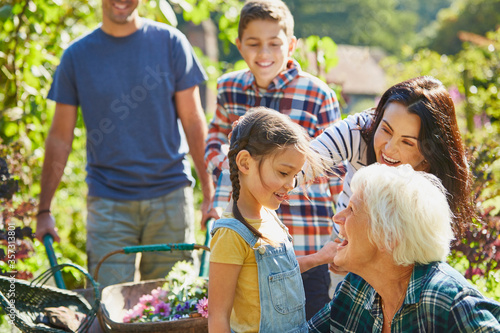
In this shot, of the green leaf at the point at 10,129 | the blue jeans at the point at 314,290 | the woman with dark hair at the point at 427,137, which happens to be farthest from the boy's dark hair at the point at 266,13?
the green leaf at the point at 10,129

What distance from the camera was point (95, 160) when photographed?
354cm

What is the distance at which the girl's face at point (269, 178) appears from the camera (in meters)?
2.12

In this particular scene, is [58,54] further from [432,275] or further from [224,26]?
[432,275]

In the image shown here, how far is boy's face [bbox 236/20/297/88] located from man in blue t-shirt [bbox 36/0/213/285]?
0.69 metres

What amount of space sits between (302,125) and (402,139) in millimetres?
687

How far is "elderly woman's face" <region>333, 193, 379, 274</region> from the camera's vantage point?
1.95 m

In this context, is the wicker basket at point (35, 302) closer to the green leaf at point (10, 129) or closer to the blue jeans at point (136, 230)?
the blue jeans at point (136, 230)

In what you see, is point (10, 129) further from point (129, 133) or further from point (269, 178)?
point (269, 178)

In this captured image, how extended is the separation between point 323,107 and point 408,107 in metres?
0.68

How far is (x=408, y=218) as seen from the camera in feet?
6.08

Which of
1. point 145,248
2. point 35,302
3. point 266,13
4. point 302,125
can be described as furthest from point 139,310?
point 266,13

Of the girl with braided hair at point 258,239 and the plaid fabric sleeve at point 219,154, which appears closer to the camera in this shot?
the girl with braided hair at point 258,239

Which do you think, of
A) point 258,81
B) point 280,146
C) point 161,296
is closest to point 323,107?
point 258,81

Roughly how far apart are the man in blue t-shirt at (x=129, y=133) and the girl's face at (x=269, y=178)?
1416mm
